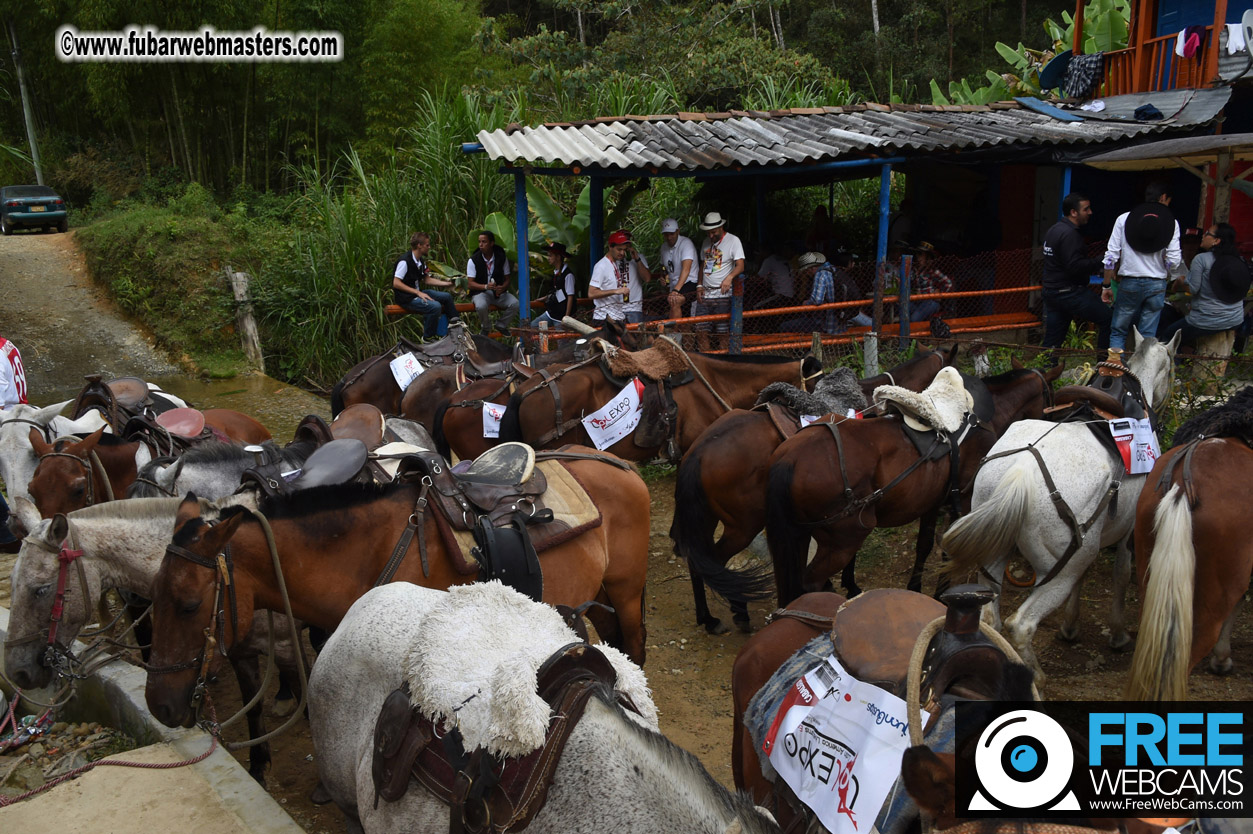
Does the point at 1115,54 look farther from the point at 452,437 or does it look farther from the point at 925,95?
the point at 925,95

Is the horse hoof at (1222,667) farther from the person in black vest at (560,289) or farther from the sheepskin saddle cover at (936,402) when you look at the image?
the person in black vest at (560,289)

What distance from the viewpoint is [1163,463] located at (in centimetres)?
396

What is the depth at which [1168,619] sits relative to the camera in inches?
138

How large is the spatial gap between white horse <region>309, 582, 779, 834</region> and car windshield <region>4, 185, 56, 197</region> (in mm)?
24347

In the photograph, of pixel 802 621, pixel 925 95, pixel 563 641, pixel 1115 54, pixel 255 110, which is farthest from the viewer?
pixel 925 95

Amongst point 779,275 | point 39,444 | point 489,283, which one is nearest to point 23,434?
point 39,444

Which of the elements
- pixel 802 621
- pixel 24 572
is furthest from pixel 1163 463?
pixel 24 572

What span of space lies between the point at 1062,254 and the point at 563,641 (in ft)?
24.3

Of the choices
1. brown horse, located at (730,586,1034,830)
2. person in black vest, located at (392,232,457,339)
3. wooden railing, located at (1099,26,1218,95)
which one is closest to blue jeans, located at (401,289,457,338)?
person in black vest, located at (392,232,457,339)

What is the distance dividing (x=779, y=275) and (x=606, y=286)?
2363 mm

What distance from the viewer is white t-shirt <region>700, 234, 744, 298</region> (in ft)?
29.1

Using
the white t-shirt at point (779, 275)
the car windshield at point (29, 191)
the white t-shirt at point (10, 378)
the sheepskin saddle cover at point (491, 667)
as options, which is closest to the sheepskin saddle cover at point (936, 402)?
the sheepskin saddle cover at point (491, 667)

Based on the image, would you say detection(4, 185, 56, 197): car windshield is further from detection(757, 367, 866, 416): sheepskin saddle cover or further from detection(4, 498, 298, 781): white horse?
detection(757, 367, 866, 416): sheepskin saddle cover

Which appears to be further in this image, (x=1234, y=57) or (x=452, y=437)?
(x=1234, y=57)
